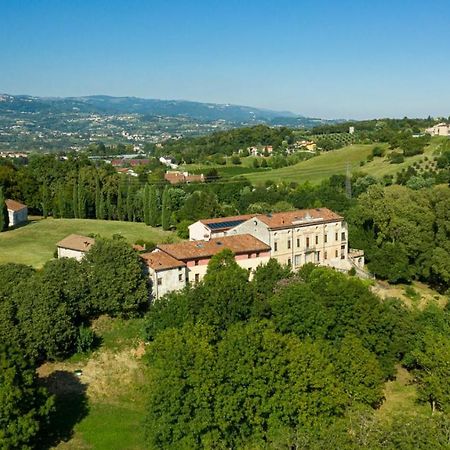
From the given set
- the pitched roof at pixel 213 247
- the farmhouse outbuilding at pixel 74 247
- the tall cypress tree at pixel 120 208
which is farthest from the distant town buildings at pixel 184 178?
the pitched roof at pixel 213 247

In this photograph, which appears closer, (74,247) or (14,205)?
(74,247)

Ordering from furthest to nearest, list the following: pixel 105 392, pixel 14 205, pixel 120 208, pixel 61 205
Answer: pixel 120 208 < pixel 61 205 < pixel 14 205 < pixel 105 392

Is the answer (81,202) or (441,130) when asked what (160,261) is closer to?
(81,202)

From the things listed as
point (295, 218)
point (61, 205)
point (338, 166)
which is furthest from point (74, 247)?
point (338, 166)

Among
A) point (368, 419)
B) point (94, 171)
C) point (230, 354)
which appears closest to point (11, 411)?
point (230, 354)

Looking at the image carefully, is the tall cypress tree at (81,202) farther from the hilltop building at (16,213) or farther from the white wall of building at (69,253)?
the white wall of building at (69,253)

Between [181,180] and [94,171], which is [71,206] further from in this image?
[181,180]

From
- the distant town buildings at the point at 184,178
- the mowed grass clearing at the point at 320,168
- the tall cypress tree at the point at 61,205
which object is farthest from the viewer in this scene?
the mowed grass clearing at the point at 320,168

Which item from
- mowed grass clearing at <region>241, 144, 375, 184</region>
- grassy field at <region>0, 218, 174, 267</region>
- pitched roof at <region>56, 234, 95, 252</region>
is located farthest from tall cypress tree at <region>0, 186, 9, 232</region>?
mowed grass clearing at <region>241, 144, 375, 184</region>
